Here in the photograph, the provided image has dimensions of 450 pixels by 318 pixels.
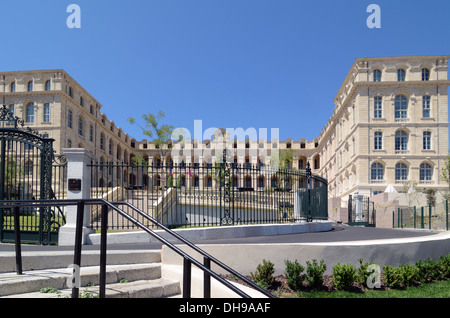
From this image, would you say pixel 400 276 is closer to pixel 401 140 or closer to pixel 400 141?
pixel 400 141

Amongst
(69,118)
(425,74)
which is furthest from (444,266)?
(69,118)

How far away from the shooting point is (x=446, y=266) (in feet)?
31.3

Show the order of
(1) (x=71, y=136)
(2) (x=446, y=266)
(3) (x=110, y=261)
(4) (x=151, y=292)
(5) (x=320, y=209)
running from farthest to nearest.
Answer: (1) (x=71, y=136)
(5) (x=320, y=209)
(2) (x=446, y=266)
(3) (x=110, y=261)
(4) (x=151, y=292)

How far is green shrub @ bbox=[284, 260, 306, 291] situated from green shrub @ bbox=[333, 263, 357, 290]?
71 cm

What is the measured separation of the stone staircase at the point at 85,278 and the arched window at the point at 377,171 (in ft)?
156

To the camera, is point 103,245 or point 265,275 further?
point 265,275

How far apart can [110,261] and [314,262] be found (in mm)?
3970

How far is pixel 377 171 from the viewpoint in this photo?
5062cm

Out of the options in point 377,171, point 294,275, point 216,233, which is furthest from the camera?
point 377,171

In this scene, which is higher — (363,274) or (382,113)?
(382,113)

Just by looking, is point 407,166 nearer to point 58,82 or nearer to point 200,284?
point 58,82

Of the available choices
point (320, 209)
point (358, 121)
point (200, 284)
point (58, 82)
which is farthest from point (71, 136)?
point (200, 284)

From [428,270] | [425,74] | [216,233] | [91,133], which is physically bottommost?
[428,270]

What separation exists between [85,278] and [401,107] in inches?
2065
